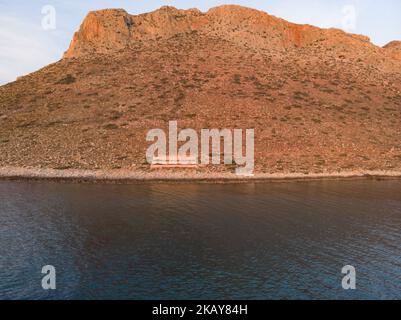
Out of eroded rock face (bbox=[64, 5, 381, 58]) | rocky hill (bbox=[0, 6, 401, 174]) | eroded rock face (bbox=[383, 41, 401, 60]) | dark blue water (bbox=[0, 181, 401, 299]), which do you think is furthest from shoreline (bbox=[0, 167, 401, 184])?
eroded rock face (bbox=[383, 41, 401, 60])

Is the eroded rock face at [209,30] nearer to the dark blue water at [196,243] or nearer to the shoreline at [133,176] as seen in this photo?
the shoreline at [133,176]

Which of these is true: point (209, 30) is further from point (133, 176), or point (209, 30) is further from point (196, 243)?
point (196, 243)

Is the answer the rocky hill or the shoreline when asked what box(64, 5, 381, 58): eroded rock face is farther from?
the shoreline

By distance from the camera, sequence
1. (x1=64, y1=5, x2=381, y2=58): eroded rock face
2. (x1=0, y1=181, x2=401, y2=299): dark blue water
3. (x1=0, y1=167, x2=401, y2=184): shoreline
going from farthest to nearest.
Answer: (x1=64, y1=5, x2=381, y2=58): eroded rock face, (x1=0, y1=167, x2=401, y2=184): shoreline, (x1=0, y1=181, x2=401, y2=299): dark blue water

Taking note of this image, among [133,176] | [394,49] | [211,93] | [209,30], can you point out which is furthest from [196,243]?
[394,49]

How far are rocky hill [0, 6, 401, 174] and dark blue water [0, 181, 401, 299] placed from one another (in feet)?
55.0

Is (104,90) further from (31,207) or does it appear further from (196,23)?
(31,207)

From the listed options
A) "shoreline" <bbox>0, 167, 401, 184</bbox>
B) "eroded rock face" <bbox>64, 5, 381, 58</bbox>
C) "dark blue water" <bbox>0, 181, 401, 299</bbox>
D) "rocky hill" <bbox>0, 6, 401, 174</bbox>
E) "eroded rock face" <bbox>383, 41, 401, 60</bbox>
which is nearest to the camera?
"dark blue water" <bbox>0, 181, 401, 299</bbox>

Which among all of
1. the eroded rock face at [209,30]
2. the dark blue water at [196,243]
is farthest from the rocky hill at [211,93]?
the dark blue water at [196,243]

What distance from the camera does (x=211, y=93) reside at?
78312 millimetres

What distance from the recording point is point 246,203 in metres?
37.4

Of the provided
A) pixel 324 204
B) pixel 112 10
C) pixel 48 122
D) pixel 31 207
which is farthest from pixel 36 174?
pixel 112 10

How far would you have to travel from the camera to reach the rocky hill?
6144cm
